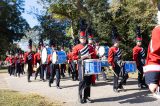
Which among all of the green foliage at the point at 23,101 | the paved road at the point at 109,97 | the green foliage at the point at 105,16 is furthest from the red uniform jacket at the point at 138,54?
the green foliage at the point at 105,16

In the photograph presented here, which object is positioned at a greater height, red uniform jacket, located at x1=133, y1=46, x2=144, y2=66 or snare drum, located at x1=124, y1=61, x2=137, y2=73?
red uniform jacket, located at x1=133, y1=46, x2=144, y2=66

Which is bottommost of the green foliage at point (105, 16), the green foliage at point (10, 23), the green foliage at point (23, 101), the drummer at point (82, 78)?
the green foliage at point (23, 101)

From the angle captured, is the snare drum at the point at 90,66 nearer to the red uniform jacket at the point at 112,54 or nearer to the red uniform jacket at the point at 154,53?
the red uniform jacket at the point at 112,54

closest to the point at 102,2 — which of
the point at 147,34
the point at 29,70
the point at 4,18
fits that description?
the point at 147,34

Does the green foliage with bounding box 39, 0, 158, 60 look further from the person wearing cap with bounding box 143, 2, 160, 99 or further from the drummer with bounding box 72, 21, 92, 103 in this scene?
the person wearing cap with bounding box 143, 2, 160, 99

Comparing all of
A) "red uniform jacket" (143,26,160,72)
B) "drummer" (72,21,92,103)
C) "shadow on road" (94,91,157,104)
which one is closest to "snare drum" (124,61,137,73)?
"shadow on road" (94,91,157,104)

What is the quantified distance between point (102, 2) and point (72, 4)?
3488 millimetres

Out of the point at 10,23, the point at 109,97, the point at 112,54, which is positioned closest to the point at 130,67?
the point at 112,54

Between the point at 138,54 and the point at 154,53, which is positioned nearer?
the point at 154,53

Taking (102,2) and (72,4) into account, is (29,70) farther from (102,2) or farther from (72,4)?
(102,2)

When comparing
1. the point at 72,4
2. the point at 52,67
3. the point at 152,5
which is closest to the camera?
the point at 52,67

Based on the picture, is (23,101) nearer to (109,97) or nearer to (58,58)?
(109,97)

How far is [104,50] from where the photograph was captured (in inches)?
727

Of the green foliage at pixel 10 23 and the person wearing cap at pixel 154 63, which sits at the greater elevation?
the green foliage at pixel 10 23
